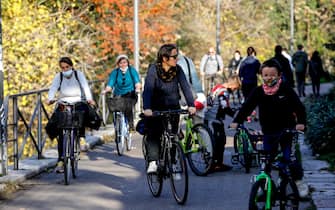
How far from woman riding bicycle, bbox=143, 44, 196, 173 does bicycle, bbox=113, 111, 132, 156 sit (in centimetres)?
529

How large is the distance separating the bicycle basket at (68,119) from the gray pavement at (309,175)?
0.97 metres

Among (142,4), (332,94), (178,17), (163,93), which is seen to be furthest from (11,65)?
(178,17)

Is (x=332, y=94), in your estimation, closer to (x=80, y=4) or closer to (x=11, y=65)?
(x=11, y=65)

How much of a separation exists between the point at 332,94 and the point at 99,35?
12.2 m

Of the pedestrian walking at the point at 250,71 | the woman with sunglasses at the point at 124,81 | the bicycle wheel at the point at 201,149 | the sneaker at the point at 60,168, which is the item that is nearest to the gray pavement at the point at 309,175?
the sneaker at the point at 60,168

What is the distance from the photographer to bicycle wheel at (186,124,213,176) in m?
12.2

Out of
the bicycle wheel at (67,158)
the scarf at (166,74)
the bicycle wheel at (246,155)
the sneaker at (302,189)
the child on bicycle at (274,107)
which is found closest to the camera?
the child on bicycle at (274,107)

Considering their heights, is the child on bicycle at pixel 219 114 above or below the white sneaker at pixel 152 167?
above

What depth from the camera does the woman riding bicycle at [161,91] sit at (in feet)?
34.2

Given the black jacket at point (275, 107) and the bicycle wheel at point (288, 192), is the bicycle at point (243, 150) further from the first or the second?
the bicycle wheel at point (288, 192)

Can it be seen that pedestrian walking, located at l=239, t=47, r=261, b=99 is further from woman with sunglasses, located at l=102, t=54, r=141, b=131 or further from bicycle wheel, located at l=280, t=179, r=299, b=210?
bicycle wheel, located at l=280, t=179, r=299, b=210

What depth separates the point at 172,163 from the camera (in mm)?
10109

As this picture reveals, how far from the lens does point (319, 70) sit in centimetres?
2950

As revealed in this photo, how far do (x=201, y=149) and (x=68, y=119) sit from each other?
1.91m
